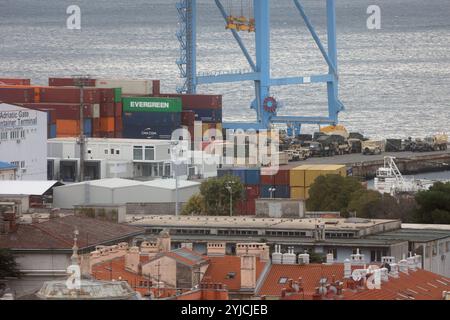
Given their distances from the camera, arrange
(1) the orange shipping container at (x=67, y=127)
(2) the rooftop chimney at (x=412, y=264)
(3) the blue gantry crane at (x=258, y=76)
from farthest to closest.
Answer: (3) the blue gantry crane at (x=258, y=76) < (1) the orange shipping container at (x=67, y=127) < (2) the rooftop chimney at (x=412, y=264)

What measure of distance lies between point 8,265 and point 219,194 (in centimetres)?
1640

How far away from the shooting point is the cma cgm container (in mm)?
52844

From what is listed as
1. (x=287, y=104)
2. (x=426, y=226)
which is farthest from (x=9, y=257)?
(x=287, y=104)

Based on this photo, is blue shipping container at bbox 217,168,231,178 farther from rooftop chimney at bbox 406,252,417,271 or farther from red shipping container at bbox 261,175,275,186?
rooftop chimney at bbox 406,252,417,271

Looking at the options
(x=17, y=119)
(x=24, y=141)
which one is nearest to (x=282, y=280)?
(x=24, y=141)

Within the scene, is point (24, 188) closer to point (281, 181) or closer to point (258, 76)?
point (281, 181)

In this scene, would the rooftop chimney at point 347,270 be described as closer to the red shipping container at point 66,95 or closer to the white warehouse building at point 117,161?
the white warehouse building at point 117,161

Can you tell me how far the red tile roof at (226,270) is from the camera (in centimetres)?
1775

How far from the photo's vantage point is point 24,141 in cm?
4244

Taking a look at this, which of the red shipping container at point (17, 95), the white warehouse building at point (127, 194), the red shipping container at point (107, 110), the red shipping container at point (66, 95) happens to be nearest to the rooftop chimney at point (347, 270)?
the white warehouse building at point (127, 194)

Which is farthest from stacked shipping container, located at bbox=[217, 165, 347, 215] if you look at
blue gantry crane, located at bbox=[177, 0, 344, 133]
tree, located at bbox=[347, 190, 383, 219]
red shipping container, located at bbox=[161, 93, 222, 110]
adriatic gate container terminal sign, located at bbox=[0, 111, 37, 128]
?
blue gantry crane, located at bbox=[177, 0, 344, 133]

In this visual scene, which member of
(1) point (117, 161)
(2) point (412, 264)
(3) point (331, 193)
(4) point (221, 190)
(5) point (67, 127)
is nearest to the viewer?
(2) point (412, 264)

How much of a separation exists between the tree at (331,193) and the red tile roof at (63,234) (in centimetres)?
1189
